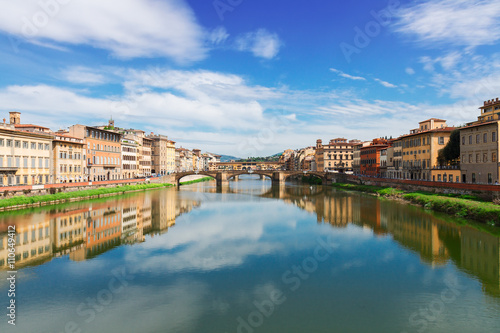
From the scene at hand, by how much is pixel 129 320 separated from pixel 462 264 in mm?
Answer: 16074

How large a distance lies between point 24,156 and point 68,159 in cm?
851

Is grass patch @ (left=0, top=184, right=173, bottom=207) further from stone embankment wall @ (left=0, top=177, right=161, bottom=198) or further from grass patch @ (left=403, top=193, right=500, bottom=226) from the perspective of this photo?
grass patch @ (left=403, top=193, right=500, bottom=226)

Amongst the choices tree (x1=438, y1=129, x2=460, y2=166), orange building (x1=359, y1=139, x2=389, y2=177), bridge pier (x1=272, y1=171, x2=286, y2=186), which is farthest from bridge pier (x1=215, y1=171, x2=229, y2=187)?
tree (x1=438, y1=129, x2=460, y2=166)

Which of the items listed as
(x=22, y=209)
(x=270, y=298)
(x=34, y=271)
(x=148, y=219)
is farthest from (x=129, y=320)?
(x=22, y=209)

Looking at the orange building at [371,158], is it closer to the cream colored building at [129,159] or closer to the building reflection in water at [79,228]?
the building reflection in water at [79,228]

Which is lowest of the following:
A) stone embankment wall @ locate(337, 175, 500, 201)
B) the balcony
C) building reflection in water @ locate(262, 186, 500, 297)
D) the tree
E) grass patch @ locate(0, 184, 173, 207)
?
building reflection in water @ locate(262, 186, 500, 297)

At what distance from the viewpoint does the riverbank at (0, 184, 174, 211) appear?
32253 millimetres

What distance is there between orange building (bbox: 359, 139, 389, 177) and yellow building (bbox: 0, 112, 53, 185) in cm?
5774

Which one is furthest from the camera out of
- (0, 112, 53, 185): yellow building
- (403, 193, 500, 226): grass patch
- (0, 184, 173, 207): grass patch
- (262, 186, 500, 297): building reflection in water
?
(0, 112, 53, 185): yellow building

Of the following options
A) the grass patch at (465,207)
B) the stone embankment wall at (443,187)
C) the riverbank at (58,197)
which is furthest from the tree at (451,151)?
the riverbank at (58,197)

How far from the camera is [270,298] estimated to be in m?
12.7

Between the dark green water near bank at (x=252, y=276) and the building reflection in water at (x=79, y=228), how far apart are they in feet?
0.45

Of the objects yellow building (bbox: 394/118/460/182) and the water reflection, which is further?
yellow building (bbox: 394/118/460/182)

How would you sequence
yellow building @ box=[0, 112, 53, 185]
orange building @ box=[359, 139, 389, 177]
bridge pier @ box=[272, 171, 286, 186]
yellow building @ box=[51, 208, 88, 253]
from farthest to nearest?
bridge pier @ box=[272, 171, 286, 186]
orange building @ box=[359, 139, 389, 177]
yellow building @ box=[0, 112, 53, 185]
yellow building @ box=[51, 208, 88, 253]
